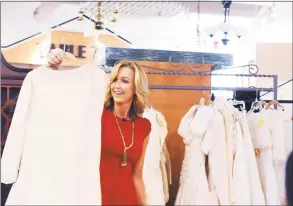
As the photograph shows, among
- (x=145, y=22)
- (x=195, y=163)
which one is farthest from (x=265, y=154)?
(x=145, y=22)

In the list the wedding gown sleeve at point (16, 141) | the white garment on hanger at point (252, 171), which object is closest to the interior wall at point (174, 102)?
the white garment on hanger at point (252, 171)

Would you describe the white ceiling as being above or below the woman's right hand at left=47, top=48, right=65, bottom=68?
above

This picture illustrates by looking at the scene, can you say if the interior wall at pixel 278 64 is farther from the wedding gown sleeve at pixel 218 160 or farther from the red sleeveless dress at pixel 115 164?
the red sleeveless dress at pixel 115 164

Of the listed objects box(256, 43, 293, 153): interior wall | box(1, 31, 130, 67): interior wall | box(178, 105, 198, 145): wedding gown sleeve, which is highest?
box(1, 31, 130, 67): interior wall

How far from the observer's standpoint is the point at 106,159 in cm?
175

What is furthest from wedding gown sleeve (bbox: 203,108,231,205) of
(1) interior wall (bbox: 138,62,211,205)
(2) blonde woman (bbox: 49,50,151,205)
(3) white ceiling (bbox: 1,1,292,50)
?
(3) white ceiling (bbox: 1,1,292,50)

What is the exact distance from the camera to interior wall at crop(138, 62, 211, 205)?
2.37 m

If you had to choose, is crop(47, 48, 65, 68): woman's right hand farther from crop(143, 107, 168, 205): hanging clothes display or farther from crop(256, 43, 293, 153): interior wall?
crop(256, 43, 293, 153): interior wall

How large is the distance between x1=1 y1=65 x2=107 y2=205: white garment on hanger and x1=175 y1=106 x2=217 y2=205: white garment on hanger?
0.45 meters

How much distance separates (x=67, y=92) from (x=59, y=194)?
0.42 meters

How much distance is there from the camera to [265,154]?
2.02 m

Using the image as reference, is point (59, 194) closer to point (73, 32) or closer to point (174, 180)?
point (174, 180)

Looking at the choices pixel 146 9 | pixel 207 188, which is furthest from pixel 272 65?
pixel 207 188

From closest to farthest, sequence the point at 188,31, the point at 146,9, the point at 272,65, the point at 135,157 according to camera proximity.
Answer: the point at 135,157 < the point at 272,65 < the point at 146,9 < the point at 188,31
